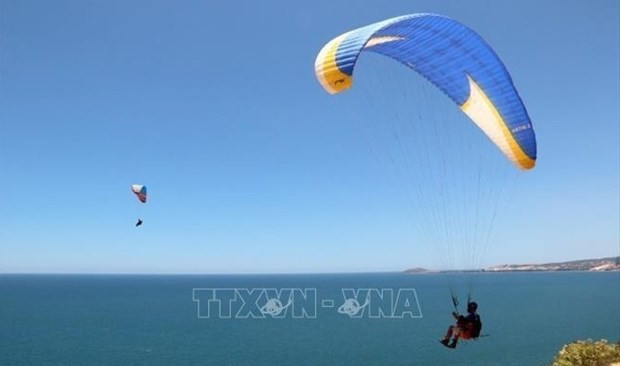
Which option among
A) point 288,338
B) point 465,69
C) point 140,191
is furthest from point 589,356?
point 288,338

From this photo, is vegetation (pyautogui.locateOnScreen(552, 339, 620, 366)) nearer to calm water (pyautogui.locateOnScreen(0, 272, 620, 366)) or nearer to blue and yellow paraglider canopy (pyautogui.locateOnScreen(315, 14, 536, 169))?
blue and yellow paraglider canopy (pyautogui.locateOnScreen(315, 14, 536, 169))

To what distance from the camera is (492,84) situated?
41.1ft

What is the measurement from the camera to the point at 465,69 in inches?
504

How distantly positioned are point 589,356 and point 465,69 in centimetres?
1768

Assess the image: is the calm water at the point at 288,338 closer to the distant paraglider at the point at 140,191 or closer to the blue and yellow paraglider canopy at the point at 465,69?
the distant paraglider at the point at 140,191

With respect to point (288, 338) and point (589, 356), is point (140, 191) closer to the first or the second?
point (589, 356)

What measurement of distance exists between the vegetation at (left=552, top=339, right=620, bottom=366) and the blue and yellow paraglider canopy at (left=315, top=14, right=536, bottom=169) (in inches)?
594

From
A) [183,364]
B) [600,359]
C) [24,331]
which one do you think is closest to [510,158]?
[600,359]

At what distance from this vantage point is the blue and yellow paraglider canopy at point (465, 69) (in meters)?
11.6

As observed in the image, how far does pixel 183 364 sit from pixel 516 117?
4577 cm

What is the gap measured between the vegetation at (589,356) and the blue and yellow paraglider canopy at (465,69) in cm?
1508

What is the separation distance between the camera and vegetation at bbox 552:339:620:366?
2267 centimetres

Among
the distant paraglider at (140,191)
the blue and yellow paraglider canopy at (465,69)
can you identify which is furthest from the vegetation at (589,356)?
the distant paraglider at (140,191)

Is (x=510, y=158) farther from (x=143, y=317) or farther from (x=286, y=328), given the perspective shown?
(x=143, y=317)
